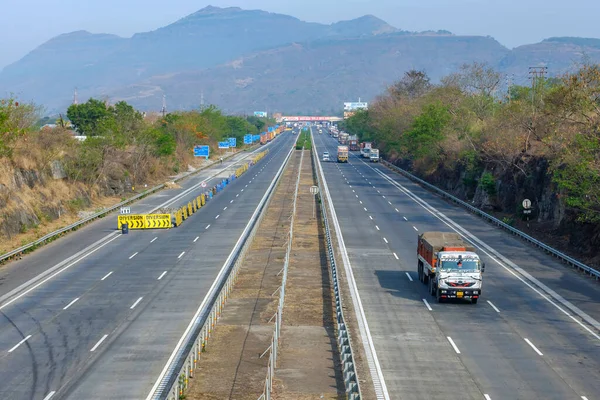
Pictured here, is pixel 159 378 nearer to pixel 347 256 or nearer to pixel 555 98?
pixel 347 256

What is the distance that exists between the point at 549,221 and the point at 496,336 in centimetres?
3206

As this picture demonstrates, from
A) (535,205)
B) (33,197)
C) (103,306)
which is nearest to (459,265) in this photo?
(103,306)

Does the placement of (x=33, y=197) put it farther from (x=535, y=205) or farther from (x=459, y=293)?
(x=459, y=293)

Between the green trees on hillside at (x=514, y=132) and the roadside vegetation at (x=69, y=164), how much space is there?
34.9m

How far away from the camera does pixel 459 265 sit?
35688mm

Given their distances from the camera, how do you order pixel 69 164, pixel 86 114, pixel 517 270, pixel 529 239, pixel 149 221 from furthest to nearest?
pixel 86 114
pixel 69 164
pixel 149 221
pixel 529 239
pixel 517 270

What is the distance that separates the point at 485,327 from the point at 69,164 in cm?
5593

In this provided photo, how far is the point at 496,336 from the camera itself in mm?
30875

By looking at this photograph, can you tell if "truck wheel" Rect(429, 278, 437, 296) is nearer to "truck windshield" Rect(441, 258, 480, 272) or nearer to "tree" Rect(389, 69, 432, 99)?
"truck windshield" Rect(441, 258, 480, 272)

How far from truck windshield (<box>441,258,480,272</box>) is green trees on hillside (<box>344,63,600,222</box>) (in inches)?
511

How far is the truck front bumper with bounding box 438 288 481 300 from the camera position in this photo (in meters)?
35.9

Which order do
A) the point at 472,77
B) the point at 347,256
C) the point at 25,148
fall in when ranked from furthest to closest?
the point at 472,77
the point at 25,148
the point at 347,256

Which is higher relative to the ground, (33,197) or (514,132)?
(514,132)

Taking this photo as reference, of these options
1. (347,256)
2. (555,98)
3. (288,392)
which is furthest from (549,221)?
(288,392)
